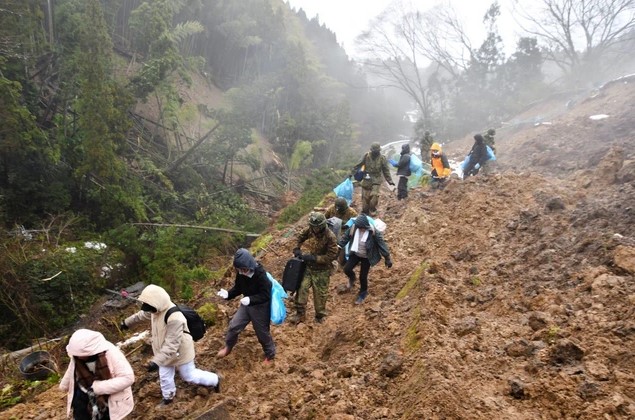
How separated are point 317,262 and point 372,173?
12.9 ft

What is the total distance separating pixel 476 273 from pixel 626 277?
73.6 inches

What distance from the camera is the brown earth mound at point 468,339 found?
136 inches

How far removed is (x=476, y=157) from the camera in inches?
432

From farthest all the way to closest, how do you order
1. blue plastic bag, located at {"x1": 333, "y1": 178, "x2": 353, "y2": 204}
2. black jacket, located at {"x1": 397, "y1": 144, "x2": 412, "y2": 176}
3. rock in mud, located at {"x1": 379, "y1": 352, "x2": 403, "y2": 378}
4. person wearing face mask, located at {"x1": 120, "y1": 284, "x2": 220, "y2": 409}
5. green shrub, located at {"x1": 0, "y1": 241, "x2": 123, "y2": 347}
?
1. black jacket, located at {"x1": 397, "y1": 144, "x2": 412, "y2": 176}
2. blue plastic bag, located at {"x1": 333, "y1": 178, "x2": 353, "y2": 204}
3. green shrub, located at {"x1": 0, "y1": 241, "x2": 123, "y2": 347}
4. rock in mud, located at {"x1": 379, "y1": 352, "x2": 403, "y2": 378}
5. person wearing face mask, located at {"x1": 120, "y1": 284, "x2": 220, "y2": 409}

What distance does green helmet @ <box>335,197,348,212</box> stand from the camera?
6.84 meters

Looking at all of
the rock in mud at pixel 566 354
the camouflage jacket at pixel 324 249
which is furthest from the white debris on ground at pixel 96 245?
the rock in mud at pixel 566 354

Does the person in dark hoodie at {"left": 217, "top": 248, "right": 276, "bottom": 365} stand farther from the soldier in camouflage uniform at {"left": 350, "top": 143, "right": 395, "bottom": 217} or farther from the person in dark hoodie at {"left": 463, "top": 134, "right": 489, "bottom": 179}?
the person in dark hoodie at {"left": 463, "top": 134, "right": 489, "bottom": 179}

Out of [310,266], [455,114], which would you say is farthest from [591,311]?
[455,114]

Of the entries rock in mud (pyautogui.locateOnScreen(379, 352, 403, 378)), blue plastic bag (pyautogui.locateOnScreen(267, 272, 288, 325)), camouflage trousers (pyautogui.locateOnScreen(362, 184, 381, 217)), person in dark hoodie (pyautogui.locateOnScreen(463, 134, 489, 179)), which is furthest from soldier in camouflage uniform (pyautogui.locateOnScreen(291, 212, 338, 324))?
person in dark hoodie (pyautogui.locateOnScreen(463, 134, 489, 179))

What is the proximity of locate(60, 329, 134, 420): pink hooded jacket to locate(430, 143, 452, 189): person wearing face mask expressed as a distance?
8.66 m

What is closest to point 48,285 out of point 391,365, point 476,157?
point 391,365

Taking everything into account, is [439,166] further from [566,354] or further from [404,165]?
[566,354]

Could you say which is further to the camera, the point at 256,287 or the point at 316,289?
the point at 316,289

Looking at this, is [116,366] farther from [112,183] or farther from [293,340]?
[112,183]
